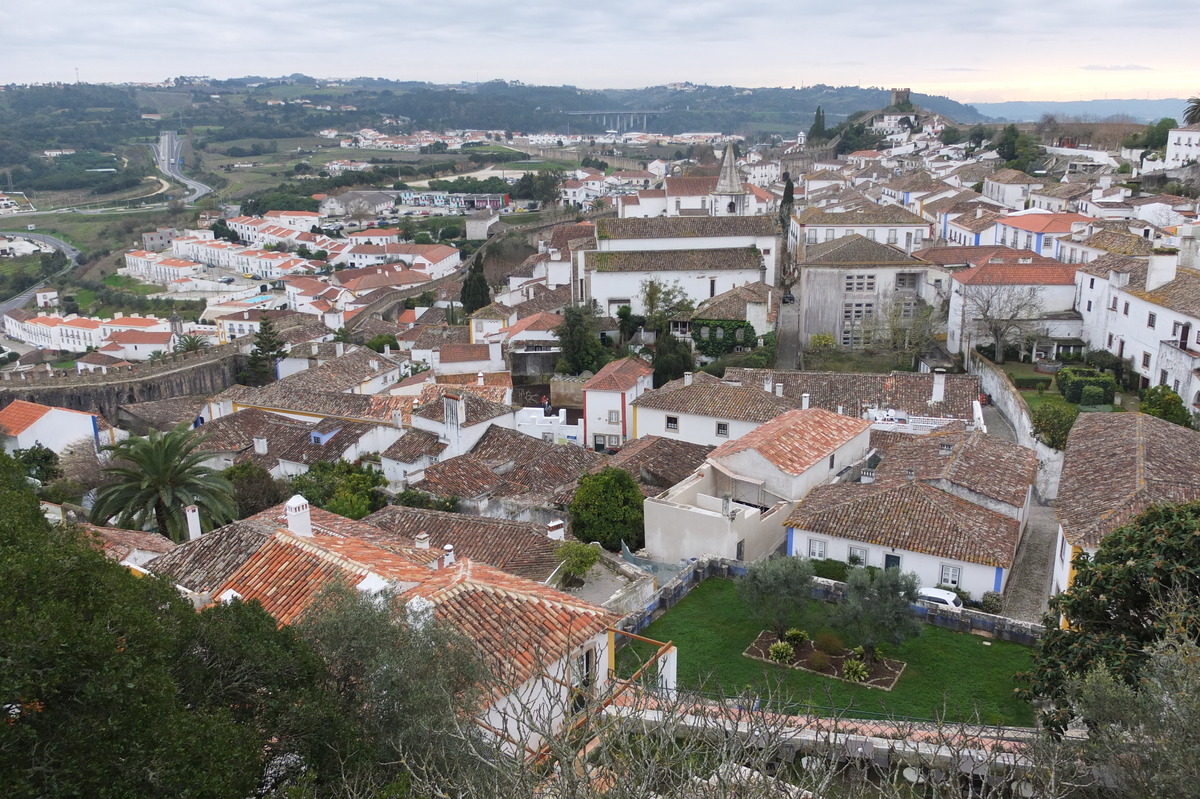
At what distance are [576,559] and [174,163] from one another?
185043 millimetres

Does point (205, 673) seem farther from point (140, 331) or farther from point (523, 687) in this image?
point (140, 331)

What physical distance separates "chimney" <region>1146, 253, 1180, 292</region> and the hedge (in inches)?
133

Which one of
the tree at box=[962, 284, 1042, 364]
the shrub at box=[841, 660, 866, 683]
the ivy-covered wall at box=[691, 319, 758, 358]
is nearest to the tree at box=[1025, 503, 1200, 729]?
the shrub at box=[841, 660, 866, 683]

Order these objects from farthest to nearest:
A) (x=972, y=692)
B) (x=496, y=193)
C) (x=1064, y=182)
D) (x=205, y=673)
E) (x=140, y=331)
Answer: (x=496, y=193) < (x=140, y=331) < (x=1064, y=182) < (x=972, y=692) < (x=205, y=673)

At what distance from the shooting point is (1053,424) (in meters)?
24.5

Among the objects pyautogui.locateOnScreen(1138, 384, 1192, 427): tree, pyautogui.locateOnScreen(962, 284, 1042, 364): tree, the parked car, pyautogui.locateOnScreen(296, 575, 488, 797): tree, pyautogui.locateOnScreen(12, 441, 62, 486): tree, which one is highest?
pyautogui.locateOnScreen(296, 575, 488, 797): tree

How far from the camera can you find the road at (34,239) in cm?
9775

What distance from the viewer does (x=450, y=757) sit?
7.99 metres

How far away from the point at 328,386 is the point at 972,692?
28.8 m

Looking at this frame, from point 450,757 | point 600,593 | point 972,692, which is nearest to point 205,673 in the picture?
point 450,757

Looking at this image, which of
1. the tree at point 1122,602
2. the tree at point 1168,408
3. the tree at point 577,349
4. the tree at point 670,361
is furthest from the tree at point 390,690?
the tree at point 577,349

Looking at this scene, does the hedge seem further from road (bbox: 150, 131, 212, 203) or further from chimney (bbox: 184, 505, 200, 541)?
road (bbox: 150, 131, 212, 203)

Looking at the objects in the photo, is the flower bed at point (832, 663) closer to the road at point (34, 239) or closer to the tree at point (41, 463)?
the tree at point (41, 463)

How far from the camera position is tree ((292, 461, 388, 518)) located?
22.5 m
